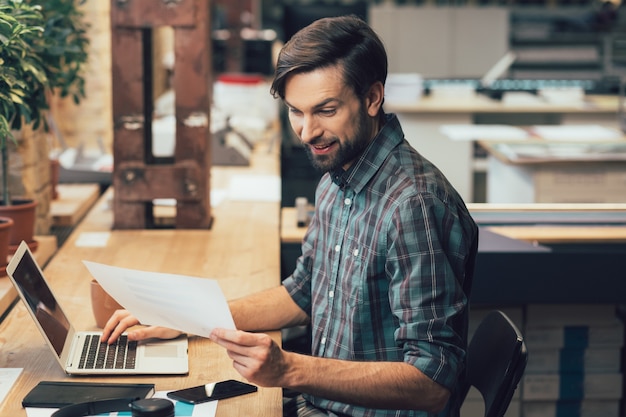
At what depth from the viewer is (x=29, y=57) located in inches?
104

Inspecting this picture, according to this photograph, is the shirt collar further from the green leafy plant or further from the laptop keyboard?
the green leafy plant

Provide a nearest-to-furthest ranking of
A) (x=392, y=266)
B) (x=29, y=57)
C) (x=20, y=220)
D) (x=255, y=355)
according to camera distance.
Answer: (x=255, y=355) → (x=392, y=266) → (x=29, y=57) → (x=20, y=220)

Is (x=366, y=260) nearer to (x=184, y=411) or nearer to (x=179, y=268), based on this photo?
→ (x=184, y=411)

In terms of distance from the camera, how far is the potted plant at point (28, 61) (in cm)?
225

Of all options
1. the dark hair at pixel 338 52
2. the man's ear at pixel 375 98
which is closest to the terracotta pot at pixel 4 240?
the dark hair at pixel 338 52

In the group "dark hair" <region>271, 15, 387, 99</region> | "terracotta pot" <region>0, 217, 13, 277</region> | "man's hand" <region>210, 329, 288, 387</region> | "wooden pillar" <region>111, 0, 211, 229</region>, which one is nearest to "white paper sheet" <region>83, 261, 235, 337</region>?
"man's hand" <region>210, 329, 288, 387</region>

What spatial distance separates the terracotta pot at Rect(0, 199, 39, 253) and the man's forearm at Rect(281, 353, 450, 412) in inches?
52.6

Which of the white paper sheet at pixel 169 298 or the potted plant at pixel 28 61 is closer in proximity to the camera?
the white paper sheet at pixel 169 298

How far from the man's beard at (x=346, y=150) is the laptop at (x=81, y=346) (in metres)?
0.51

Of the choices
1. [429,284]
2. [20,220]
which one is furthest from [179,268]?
[429,284]

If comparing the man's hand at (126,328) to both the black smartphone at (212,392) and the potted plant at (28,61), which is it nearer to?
the black smartphone at (212,392)

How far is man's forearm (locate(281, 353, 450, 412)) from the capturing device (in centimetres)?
169

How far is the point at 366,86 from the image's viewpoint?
1.84 metres

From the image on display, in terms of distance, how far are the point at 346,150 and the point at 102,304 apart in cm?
71
